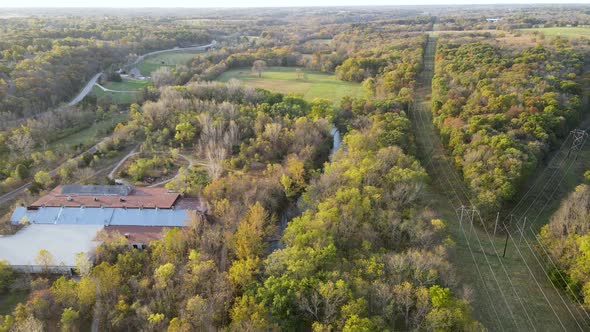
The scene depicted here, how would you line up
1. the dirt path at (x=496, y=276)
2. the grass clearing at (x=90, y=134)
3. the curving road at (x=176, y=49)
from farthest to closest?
the curving road at (x=176, y=49) → the grass clearing at (x=90, y=134) → the dirt path at (x=496, y=276)

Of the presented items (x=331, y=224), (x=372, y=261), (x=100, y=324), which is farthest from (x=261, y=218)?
(x=100, y=324)

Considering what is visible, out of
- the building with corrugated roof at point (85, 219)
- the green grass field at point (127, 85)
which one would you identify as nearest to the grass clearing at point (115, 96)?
the green grass field at point (127, 85)

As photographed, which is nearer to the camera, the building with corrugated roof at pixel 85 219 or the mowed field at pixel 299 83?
the building with corrugated roof at pixel 85 219

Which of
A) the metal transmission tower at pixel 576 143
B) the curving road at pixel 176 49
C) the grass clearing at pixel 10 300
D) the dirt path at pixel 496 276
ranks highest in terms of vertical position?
the curving road at pixel 176 49

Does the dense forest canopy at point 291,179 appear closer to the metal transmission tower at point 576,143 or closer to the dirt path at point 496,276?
the dirt path at point 496,276

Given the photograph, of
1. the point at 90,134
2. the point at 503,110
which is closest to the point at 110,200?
the point at 90,134

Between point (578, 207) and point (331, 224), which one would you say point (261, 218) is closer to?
point (331, 224)
